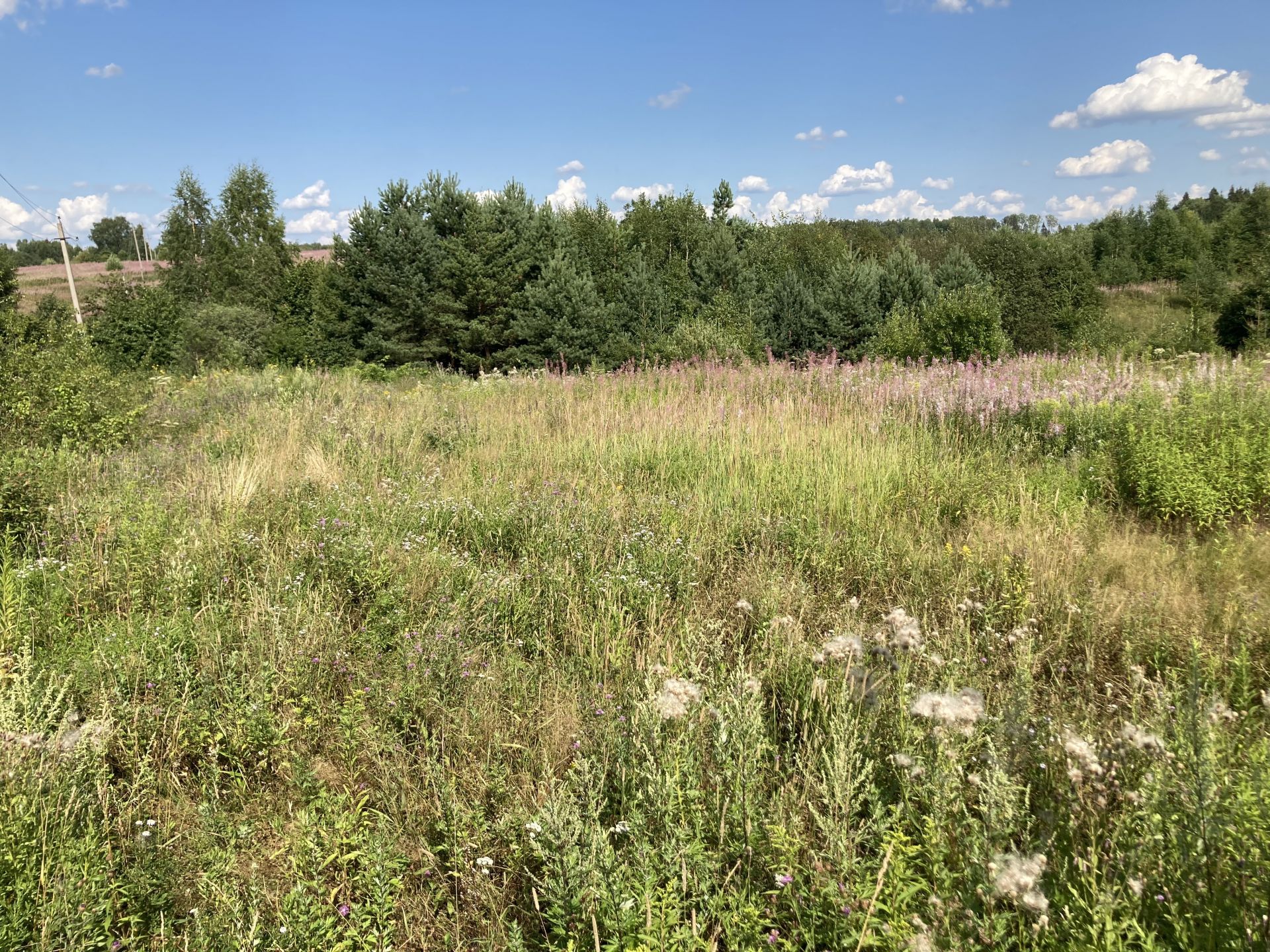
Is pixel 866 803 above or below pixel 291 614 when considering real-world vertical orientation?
below

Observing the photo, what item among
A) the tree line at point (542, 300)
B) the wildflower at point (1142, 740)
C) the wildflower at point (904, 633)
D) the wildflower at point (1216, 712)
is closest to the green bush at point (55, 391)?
the wildflower at point (904, 633)

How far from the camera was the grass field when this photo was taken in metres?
1.87

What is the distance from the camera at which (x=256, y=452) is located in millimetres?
6336

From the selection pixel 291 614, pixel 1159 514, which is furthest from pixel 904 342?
pixel 291 614

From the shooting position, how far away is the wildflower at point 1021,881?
5.04ft

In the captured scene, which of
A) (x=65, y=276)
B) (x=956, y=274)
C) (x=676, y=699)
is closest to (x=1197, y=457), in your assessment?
(x=676, y=699)

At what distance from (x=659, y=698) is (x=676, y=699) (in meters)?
0.07

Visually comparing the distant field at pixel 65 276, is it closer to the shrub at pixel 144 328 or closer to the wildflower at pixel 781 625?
the shrub at pixel 144 328

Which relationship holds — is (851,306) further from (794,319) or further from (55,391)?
(55,391)

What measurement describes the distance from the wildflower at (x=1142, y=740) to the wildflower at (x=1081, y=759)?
106 millimetres

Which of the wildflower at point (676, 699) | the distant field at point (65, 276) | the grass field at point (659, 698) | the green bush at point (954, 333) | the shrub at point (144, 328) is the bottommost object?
the grass field at point (659, 698)

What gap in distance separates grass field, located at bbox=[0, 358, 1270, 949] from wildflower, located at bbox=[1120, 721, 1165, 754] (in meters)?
0.01

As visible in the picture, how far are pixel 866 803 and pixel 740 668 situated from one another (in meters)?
0.60

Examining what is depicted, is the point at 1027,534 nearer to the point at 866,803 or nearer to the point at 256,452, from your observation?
the point at 866,803
